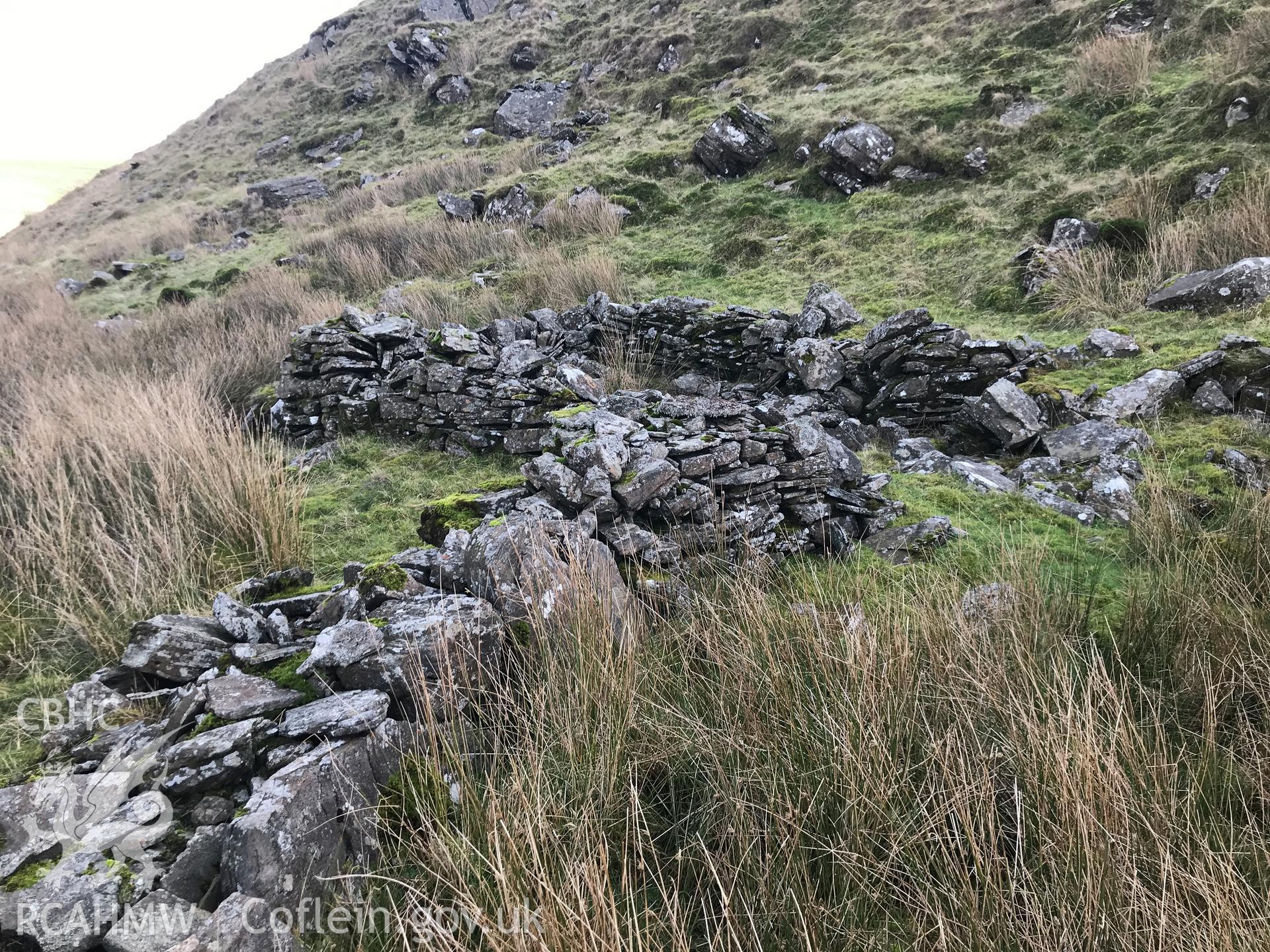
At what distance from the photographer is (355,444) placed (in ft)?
22.7

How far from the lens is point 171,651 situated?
8.91 ft

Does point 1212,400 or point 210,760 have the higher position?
point 210,760

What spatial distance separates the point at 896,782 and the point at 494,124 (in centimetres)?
2646

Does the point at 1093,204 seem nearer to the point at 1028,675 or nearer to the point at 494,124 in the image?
the point at 1028,675

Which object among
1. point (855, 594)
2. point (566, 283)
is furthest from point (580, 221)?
point (855, 594)

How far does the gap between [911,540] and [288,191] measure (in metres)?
25.4

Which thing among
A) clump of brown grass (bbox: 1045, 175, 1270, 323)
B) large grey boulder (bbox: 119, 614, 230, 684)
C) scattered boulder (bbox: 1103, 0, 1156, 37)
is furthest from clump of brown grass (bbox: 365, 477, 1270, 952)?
scattered boulder (bbox: 1103, 0, 1156, 37)

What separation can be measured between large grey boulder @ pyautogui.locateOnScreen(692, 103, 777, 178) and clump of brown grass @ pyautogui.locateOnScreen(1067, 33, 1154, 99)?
232 inches

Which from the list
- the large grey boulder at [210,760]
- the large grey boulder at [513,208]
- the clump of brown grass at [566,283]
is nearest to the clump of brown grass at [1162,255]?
the clump of brown grass at [566,283]

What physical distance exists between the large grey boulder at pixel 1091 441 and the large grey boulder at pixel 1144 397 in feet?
1.14

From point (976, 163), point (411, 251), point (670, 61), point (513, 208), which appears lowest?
point (976, 163)

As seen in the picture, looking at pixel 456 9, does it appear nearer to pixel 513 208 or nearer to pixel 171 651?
pixel 513 208

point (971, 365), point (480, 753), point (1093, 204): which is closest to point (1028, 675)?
point (480, 753)

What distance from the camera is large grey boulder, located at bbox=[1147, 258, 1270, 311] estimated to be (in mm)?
6148
